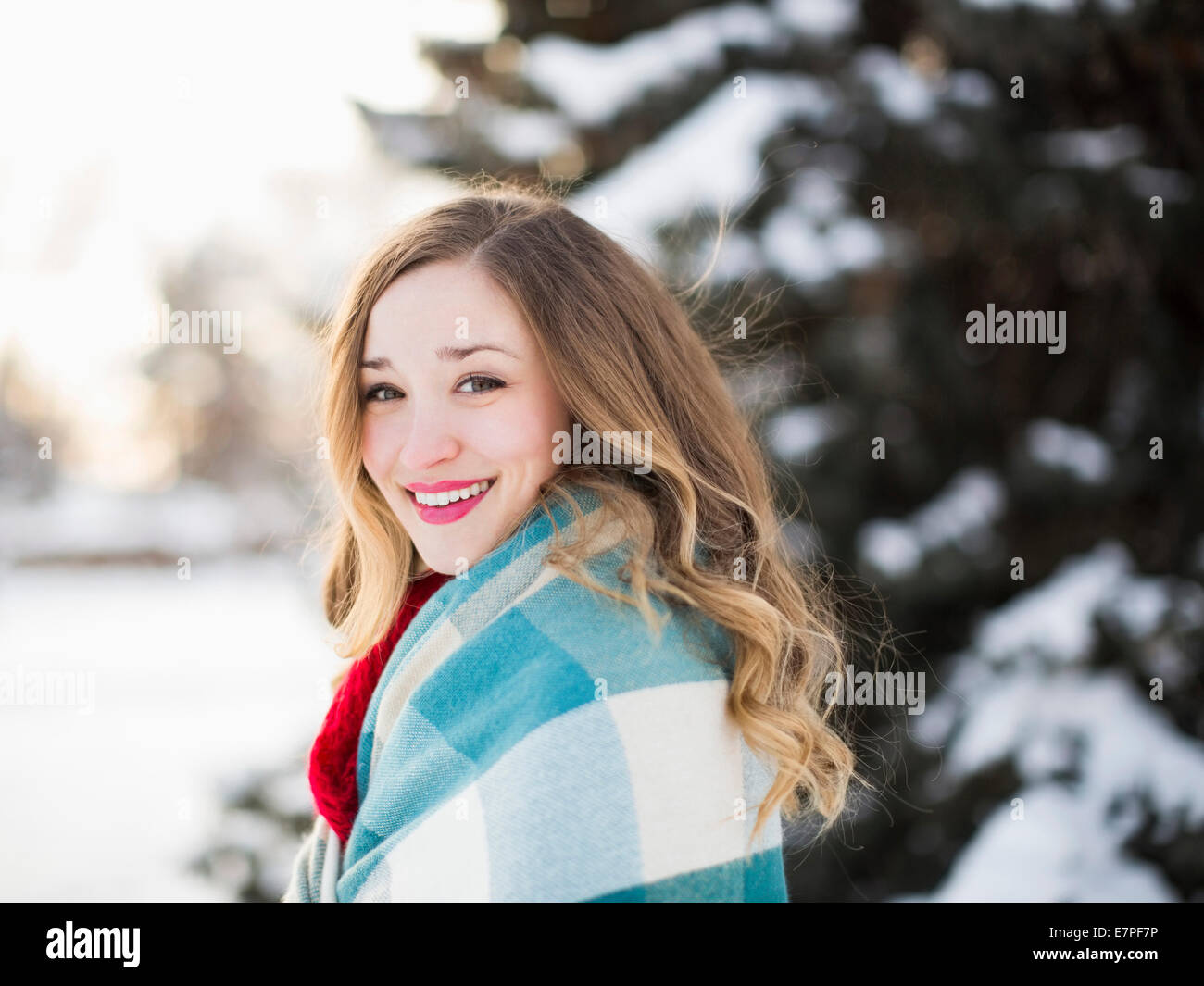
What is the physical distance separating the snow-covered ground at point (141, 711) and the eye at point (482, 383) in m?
0.75

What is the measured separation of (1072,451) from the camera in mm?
3137

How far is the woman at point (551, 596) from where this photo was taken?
123cm

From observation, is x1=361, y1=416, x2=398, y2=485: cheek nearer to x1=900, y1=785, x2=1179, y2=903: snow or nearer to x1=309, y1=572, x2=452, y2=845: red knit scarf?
x1=309, y1=572, x2=452, y2=845: red knit scarf

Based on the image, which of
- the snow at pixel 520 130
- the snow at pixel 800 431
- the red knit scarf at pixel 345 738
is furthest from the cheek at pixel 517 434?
the snow at pixel 520 130

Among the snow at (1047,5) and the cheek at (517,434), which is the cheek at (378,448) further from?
the snow at (1047,5)

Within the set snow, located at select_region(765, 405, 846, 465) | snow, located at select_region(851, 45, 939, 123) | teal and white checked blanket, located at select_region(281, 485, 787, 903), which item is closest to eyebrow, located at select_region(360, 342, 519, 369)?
teal and white checked blanket, located at select_region(281, 485, 787, 903)

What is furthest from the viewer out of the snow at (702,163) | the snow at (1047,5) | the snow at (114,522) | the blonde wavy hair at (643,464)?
the snow at (114,522)

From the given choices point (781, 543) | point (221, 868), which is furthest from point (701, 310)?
point (221, 868)

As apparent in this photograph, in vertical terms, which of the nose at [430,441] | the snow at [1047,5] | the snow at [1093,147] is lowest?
the nose at [430,441]

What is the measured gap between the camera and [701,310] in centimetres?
288

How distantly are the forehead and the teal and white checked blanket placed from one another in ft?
0.95

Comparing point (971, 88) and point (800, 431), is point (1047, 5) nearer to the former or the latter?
point (971, 88)

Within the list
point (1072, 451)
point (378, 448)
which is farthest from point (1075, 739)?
point (378, 448)
